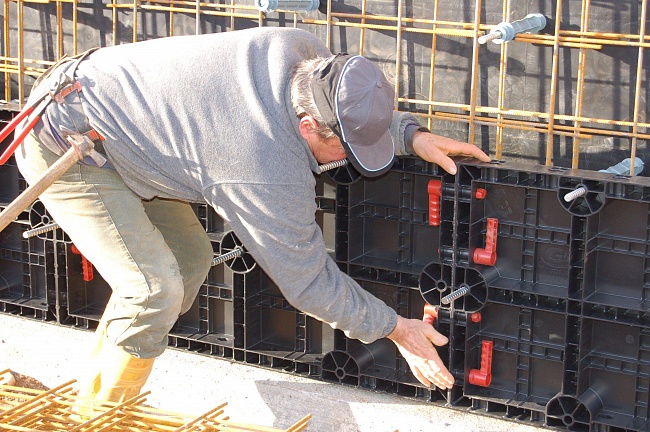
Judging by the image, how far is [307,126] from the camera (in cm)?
417

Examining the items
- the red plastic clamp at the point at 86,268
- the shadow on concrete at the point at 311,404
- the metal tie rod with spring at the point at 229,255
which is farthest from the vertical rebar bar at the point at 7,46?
the shadow on concrete at the point at 311,404

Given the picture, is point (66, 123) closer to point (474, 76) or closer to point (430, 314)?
point (430, 314)

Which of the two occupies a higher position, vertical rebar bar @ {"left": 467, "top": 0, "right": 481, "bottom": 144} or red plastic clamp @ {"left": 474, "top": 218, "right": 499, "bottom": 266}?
vertical rebar bar @ {"left": 467, "top": 0, "right": 481, "bottom": 144}

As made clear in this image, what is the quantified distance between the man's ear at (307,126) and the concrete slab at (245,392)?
85.9 inches

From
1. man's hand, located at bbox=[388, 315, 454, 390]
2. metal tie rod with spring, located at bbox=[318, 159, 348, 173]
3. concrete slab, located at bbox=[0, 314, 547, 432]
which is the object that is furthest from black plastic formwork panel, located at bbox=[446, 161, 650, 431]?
man's hand, located at bbox=[388, 315, 454, 390]

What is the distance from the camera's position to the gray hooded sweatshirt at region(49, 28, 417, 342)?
13.6 feet

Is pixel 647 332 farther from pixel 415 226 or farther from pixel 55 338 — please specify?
pixel 55 338

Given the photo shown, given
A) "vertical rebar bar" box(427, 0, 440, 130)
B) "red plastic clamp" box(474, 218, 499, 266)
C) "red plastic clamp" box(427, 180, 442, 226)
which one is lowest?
"red plastic clamp" box(474, 218, 499, 266)

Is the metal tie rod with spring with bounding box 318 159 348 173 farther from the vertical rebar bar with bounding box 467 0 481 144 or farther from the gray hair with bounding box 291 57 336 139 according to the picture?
the gray hair with bounding box 291 57 336 139

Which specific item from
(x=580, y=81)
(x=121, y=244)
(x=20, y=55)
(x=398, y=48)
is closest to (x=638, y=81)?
(x=580, y=81)

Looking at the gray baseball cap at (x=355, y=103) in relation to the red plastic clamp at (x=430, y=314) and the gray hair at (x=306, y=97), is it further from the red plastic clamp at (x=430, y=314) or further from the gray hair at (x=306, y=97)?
the red plastic clamp at (x=430, y=314)

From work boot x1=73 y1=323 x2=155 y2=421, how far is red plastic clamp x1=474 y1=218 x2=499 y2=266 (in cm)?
182

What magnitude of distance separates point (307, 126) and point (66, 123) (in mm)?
1166

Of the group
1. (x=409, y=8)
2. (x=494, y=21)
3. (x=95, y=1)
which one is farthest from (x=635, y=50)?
(x=95, y=1)
